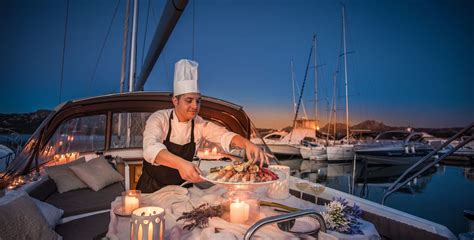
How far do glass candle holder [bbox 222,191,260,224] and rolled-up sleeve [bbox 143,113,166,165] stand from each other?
61cm

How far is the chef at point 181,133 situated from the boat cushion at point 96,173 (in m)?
1.63

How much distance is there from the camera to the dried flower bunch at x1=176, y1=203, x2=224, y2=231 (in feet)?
4.12

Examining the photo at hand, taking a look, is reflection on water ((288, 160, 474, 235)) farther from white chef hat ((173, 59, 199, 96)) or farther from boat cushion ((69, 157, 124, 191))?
white chef hat ((173, 59, 199, 96))

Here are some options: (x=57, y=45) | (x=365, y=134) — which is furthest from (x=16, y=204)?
(x=57, y=45)

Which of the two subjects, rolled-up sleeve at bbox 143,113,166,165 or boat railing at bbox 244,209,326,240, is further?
rolled-up sleeve at bbox 143,113,166,165

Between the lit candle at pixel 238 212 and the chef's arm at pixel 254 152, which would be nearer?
the lit candle at pixel 238 212

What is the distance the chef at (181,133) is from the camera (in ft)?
6.60

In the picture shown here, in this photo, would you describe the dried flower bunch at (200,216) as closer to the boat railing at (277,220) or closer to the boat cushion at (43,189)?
the boat railing at (277,220)

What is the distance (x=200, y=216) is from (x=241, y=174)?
A: 0.33 metres

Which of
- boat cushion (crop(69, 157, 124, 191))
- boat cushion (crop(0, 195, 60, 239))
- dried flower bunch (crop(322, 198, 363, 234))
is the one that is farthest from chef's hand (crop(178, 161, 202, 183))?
boat cushion (crop(69, 157, 124, 191))

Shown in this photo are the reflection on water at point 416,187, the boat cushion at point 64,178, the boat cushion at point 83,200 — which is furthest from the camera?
the reflection on water at point 416,187

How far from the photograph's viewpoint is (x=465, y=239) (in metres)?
2.08

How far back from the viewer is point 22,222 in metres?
1.64

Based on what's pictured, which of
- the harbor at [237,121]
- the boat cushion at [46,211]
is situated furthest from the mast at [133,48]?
the boat cushion at [46,211]
